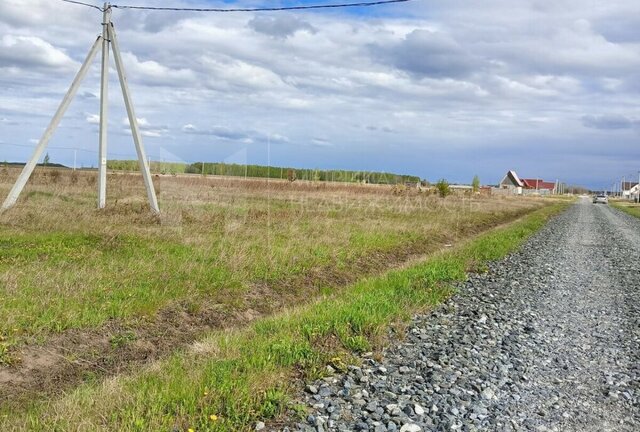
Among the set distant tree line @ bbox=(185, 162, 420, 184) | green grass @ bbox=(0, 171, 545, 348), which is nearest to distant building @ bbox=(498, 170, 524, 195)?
distant tree line @ bbox=(185, 162, 420, 184)

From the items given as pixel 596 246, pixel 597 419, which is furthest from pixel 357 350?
pixel 596 246

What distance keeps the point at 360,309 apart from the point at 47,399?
4.03m

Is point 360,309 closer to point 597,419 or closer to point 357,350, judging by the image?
point 357,350

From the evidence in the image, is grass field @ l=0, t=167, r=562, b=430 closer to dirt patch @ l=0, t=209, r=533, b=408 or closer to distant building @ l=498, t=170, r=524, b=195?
dirt patch @ l=0, t=209, r=533, b=408

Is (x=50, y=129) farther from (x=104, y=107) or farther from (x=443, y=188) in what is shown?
(x=443, y=188)

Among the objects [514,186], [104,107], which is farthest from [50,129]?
[514,186]

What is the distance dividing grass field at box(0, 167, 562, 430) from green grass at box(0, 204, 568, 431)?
0.02m

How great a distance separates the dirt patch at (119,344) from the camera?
19.0 ft

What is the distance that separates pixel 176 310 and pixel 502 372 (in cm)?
481

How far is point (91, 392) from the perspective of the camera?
15.9 ft

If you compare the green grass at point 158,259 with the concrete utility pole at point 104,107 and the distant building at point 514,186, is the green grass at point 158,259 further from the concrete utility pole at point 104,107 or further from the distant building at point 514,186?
A: the distant building at point 514,186

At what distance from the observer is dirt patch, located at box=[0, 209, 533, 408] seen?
579 centimetres

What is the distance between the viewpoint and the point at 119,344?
6.96 meters

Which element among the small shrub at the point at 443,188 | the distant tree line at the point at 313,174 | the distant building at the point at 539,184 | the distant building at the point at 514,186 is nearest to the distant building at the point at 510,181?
the distant building at the point at 514,186
